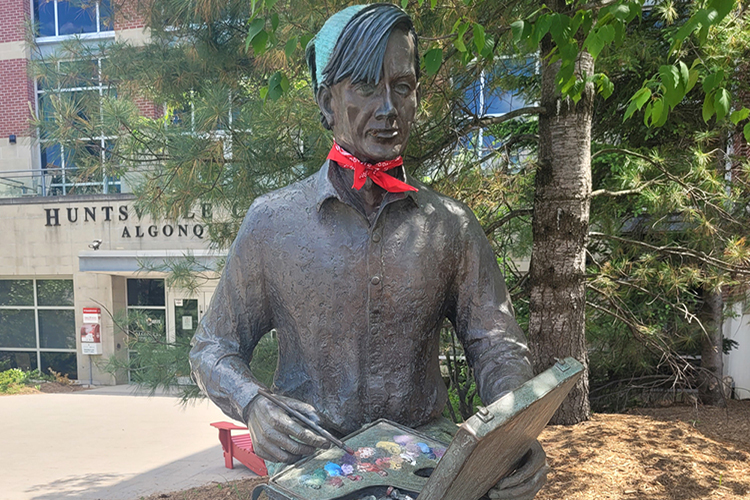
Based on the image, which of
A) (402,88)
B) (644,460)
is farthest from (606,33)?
(644,460)

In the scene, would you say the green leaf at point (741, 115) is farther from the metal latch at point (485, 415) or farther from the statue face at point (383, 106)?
the metal latch at point (485, 415)

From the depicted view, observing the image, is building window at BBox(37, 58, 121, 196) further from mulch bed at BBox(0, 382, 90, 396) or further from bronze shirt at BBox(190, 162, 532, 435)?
mulch bed at BBox(0, 382, 90, 396)

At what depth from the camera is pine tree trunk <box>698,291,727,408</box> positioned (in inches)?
264

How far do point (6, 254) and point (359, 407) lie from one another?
1392cm

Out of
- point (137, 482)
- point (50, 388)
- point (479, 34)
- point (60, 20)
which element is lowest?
point (50, 388)

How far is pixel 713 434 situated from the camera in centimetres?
503

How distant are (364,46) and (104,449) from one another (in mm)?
7612

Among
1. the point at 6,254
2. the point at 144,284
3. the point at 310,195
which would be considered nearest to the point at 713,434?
the point at 310,195

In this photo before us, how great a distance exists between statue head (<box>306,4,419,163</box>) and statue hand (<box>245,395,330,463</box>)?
701mm

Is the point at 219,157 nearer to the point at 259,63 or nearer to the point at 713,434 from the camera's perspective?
the point at 259,63

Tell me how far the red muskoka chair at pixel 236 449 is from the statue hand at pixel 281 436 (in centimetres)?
504

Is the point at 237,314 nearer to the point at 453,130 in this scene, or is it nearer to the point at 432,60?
the point at 432,60

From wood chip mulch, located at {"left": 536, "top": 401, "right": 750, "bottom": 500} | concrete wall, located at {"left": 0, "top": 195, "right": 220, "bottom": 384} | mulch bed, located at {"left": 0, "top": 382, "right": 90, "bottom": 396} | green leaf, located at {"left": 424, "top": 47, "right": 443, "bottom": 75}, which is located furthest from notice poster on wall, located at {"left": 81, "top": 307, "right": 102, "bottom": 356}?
green leaf, located at {"left": 424, "top": 47, "right": 443, "bottom": 75}

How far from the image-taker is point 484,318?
183cm
